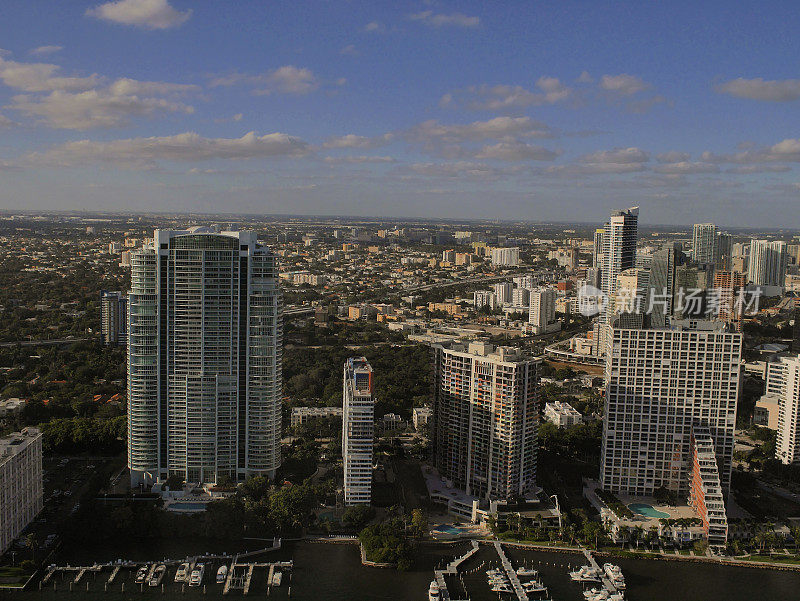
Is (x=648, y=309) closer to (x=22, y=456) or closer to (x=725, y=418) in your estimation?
(x=725, y=418)

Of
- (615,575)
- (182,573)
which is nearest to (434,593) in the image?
(615,575)

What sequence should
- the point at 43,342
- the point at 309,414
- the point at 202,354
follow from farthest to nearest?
the point at 43,342, the point at 309,414, the point at 202,354

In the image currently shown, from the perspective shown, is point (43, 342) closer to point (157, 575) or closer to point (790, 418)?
point (157, 575)

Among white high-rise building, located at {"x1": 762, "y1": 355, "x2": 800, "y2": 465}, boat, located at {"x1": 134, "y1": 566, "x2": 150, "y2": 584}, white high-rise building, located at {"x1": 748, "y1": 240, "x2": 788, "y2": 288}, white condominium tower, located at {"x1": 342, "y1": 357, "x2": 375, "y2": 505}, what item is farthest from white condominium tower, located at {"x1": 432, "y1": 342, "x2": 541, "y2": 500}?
white high-rise building, located at {"x1": 748, "y1": 240, "x2": 788, "y2": 288}

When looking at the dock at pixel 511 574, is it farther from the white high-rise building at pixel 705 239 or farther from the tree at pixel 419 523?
the white high-rise building at pixel 705 239

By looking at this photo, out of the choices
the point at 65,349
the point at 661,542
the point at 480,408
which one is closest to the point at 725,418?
the point at 661,542

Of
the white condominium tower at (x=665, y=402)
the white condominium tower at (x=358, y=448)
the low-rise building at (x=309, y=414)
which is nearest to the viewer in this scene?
the white condominium tower at (x=358, y=448)

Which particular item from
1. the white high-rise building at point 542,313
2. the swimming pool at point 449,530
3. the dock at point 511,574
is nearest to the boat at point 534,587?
the dock at point 511,574
